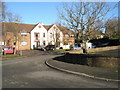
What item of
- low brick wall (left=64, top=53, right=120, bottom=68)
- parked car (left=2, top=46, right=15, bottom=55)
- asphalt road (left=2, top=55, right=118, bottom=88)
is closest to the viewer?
asphalt road (left=2, top=55, right=118, bottom=88)

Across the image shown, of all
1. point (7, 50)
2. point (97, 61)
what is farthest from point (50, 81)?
point (7, 50)

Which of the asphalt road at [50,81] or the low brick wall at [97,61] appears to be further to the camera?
the low brick wall at [97,61]

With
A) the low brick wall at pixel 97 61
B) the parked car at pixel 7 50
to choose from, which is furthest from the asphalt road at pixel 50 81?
the parked car at pixel 7 50

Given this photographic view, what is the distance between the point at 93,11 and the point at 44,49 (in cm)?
2258

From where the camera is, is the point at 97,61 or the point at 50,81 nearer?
the point at 50,81

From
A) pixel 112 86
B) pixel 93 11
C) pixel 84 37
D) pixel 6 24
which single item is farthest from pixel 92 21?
pixel 6 24

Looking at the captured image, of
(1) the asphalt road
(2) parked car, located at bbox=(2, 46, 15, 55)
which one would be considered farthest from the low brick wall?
(2) parked car, located at bbox=(2, 46, 15, 55)

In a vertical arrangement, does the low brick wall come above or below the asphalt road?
above

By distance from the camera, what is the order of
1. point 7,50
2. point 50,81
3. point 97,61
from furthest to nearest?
point 7,50 → point 97,61 → point 50,81

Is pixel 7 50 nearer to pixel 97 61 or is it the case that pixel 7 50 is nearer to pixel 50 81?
pixel 97 61

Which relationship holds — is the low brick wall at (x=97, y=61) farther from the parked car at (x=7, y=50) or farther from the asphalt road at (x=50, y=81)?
the parked car at (x=7, y=50)

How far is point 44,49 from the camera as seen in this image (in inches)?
1394

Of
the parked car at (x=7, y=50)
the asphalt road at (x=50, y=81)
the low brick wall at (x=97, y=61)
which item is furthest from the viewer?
the parked car at (x=7, y=50)

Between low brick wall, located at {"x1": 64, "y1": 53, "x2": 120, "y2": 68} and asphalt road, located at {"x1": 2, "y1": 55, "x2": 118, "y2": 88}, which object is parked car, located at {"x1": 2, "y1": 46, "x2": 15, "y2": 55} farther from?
asphalt road, located at {"x1": 2, "y1": 55, "x2": 118, "y2": 88}
